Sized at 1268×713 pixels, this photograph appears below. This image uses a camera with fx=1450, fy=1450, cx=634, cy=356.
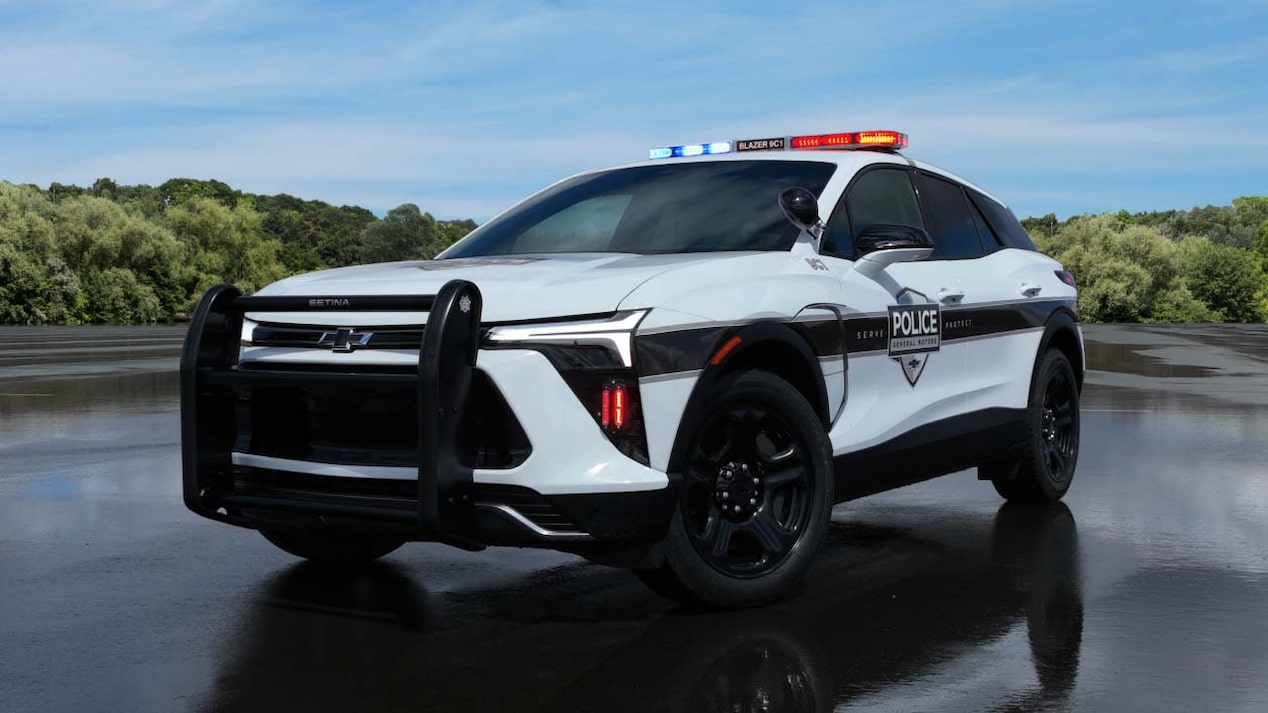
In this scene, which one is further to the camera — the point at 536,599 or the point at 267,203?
the point at 267,203

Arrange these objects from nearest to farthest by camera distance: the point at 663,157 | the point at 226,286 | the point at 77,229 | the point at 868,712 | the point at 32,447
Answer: the point at 868,712 → the point at 226,286 → the point at 663,157 → the point at 32,447 → the point at 77,229

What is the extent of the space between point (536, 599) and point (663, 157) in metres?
2.49

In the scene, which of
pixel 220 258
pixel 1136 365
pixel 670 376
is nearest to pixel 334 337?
pixel 670 376

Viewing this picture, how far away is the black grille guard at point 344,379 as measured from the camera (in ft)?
15.1

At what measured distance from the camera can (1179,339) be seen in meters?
34.6

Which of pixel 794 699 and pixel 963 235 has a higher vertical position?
pixel 963 235

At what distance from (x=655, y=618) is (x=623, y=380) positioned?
1.05 metres

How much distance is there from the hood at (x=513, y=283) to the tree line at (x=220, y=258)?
169ft

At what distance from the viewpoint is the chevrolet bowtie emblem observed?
4941 mm

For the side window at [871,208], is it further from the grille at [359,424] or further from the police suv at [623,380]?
the grille at [359,424]

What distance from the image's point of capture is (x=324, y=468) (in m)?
4.99

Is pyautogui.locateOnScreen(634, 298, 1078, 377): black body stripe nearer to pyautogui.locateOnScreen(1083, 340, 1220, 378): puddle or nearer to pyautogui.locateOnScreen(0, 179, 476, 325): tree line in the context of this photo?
pyautogui.locateOnScreen(1083, 340, 1220, 378): puddle

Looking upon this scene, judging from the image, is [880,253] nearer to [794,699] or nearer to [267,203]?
[794,699]

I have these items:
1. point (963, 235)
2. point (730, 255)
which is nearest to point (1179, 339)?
point (963, 235)
